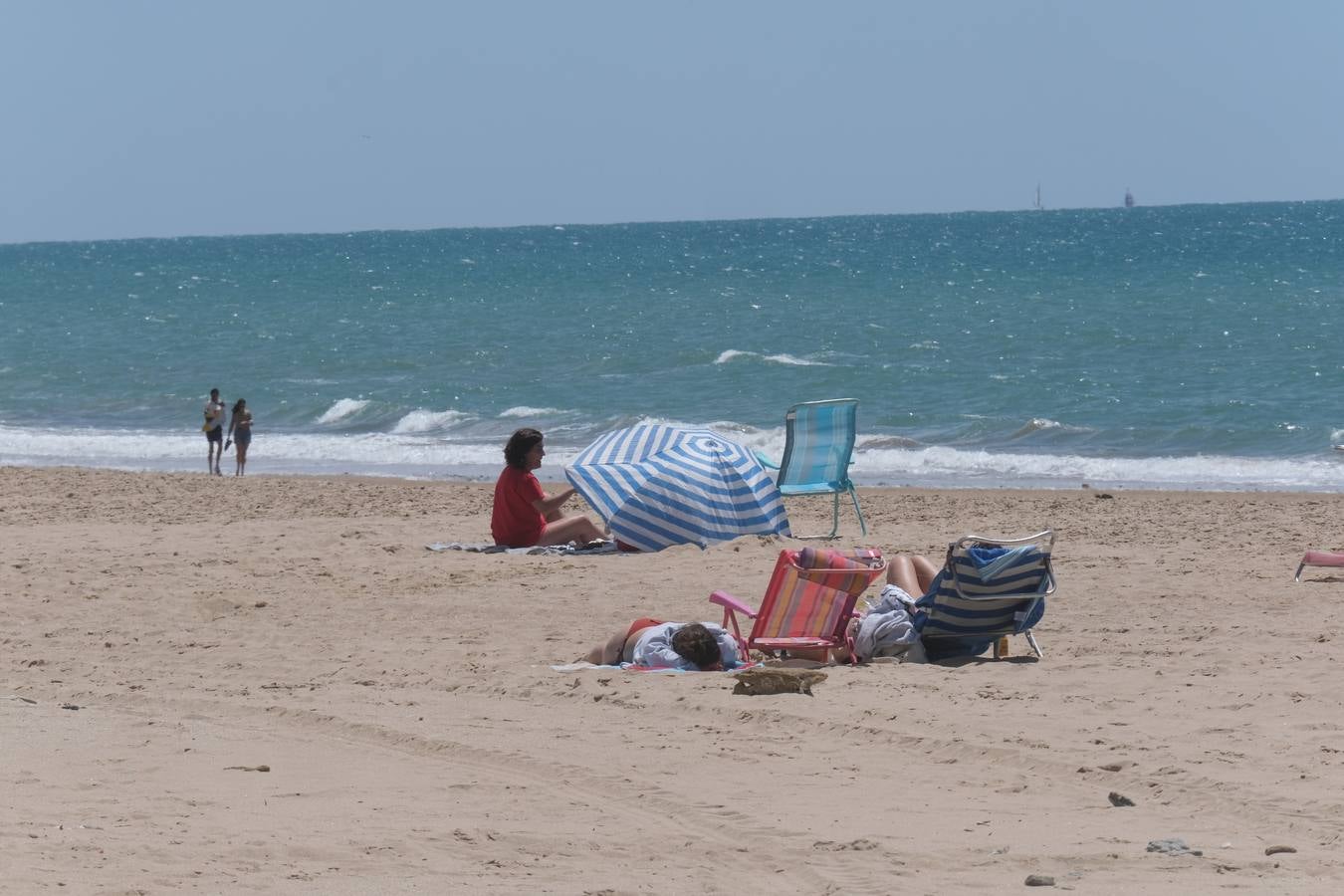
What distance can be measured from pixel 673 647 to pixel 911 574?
149cm

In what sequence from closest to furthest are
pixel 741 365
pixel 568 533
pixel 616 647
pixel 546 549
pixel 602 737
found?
pixel 602 737 → pixel 616 647 → pixel 546 549 → pixel 568 533 → pixel 741 365

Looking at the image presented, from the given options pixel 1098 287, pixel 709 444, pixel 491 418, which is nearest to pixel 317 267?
pixel 1098 287

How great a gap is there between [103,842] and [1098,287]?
139ft

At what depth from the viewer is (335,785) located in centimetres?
516

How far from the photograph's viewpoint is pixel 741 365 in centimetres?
2770

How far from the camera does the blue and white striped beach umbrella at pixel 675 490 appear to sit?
388 inches

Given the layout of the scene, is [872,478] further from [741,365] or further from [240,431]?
[741,365]

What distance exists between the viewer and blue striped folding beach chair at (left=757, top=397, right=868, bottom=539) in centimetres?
1088

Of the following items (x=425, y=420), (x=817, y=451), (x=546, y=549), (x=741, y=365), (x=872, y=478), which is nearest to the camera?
(x=546, y=549)

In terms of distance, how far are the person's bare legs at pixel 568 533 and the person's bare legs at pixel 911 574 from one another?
9.32ft

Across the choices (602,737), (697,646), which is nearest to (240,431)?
(697,646)

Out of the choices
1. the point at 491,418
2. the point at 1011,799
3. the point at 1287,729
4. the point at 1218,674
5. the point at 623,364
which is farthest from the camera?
the point at 623,364

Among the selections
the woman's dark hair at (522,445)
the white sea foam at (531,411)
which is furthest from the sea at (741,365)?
the woman's dark hair at (522,445)

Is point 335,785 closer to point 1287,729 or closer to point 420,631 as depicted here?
point 420,631
